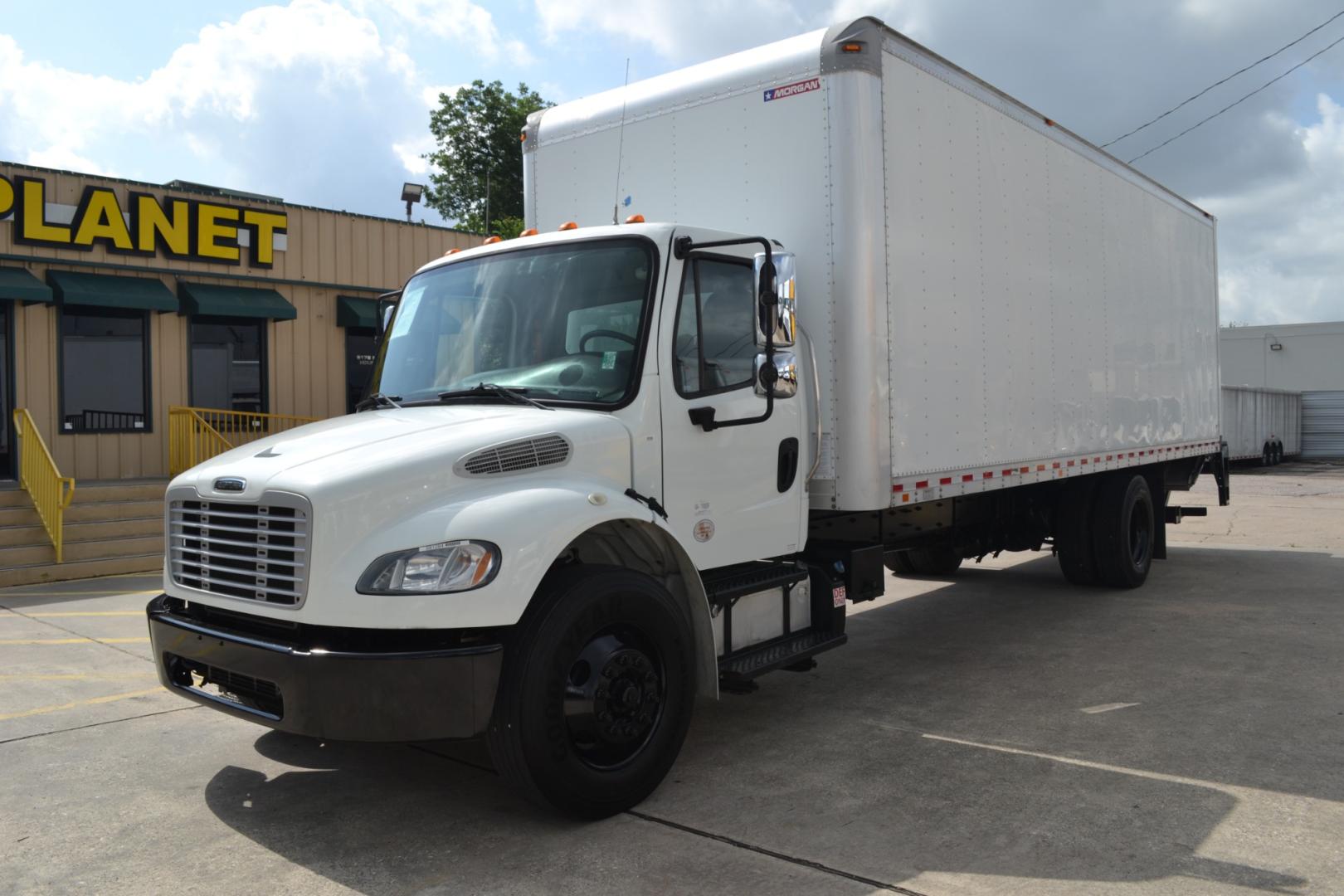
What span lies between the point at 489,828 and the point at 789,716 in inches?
86.5

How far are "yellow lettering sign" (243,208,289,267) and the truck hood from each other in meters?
14.3

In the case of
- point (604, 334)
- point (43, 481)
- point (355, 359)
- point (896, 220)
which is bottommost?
point (43, 481)

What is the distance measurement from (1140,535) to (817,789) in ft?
22.8

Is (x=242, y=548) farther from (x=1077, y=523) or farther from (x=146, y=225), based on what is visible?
(x=146, y=225)

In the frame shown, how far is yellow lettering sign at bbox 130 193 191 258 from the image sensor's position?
16562 mm

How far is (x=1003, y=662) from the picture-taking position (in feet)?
24.2

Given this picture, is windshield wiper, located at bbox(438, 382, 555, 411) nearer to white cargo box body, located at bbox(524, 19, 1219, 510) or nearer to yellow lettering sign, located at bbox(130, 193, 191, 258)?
white cargo box body, located at bbox(524, 19, 1219, 510)

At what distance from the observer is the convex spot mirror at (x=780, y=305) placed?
489 centimetres

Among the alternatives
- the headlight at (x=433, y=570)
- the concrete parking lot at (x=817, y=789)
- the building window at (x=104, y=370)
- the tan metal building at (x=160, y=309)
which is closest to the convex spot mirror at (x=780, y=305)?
the headlight at (x=433, y=570)

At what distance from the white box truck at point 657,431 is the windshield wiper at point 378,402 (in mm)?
58

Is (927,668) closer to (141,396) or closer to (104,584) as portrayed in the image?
(104,584)

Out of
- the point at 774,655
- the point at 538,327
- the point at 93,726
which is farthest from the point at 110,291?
the point at 774,655

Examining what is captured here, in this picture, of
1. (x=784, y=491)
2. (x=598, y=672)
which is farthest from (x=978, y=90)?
(x=598, y=672)

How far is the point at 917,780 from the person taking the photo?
4898 millimetres
